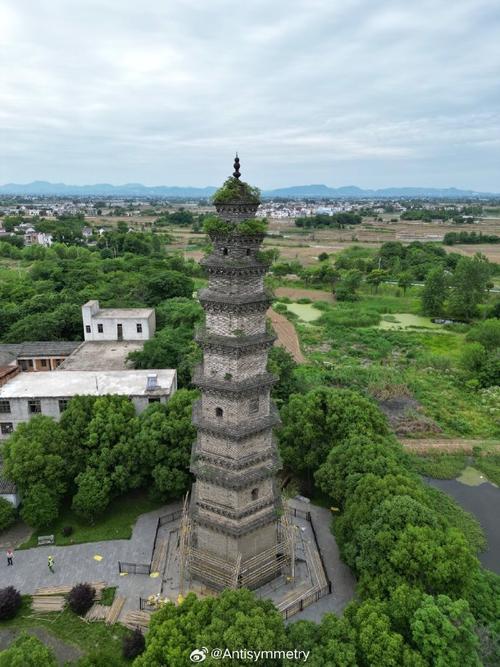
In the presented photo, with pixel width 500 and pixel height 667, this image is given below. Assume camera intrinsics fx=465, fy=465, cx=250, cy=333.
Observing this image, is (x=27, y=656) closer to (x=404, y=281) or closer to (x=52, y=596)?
(x=52, y=596)

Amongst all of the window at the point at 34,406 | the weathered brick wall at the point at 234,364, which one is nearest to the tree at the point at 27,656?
the weathered brick wall at the point at 234,364

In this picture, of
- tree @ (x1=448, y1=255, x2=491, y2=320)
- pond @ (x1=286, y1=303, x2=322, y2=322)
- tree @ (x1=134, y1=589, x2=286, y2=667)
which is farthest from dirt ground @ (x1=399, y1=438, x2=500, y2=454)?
tree @ (x1=448, y1=255, x2=491, y2=320)

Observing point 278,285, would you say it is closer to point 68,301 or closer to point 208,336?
point 68,301

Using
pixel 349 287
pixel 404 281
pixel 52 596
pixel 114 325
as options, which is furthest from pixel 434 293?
pixel 52 596

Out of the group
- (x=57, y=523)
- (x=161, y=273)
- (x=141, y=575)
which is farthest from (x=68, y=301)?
Result: (x=141, y=575)

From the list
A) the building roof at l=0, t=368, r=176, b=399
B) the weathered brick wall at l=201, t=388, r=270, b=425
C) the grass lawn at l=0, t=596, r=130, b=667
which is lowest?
the grass lawn at l=0, t=596, r=130, b=667

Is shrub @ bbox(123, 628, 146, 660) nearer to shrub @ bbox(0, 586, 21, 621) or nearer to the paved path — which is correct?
the paved path


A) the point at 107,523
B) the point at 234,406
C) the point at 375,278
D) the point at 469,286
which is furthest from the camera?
the point at 375,278
